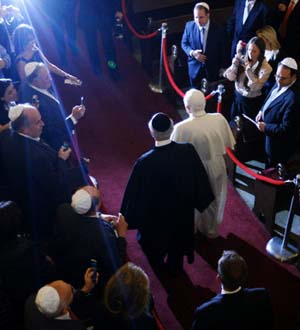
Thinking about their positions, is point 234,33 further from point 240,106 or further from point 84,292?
point 84,292

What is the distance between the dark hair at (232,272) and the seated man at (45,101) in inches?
97.1

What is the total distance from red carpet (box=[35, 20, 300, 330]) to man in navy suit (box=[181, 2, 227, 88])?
91cm

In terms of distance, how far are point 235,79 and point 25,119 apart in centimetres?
278

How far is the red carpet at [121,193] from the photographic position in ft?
14.2

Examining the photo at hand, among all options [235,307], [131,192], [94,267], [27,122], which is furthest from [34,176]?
[235,307]

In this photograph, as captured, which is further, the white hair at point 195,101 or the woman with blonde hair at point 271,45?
the woman with blonde hair at point 271,45

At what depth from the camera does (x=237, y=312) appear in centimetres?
284

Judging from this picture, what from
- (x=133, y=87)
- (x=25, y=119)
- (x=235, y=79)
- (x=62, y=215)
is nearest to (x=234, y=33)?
(x=235, y=79)

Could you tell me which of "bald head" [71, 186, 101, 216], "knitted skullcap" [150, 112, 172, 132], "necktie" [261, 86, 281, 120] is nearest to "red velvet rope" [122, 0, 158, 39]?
"necktie" [261, 86, 281, 120]

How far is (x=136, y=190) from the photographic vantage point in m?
4.04

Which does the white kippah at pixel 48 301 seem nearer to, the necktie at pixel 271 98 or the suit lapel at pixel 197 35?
the necktie at pixel 271 98

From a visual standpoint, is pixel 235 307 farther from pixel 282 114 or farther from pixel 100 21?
pixel 100 21

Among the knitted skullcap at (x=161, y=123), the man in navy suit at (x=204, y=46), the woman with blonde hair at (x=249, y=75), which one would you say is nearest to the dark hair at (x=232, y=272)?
the knitted skullcap at (x=161, y=123)

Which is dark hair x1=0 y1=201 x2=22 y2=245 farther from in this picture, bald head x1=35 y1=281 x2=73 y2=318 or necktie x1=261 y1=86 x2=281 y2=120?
necktie x1=261 y1=86 x2=281 y2=120
